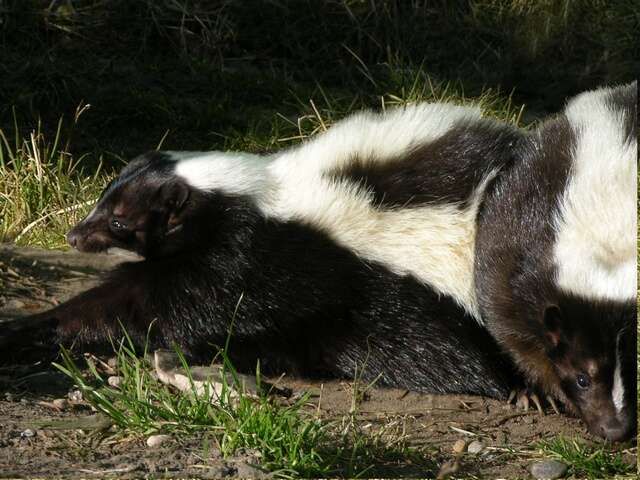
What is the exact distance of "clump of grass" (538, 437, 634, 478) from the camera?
5.00 meters

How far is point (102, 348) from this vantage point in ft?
20.2

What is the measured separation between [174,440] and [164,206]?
5.60 feet

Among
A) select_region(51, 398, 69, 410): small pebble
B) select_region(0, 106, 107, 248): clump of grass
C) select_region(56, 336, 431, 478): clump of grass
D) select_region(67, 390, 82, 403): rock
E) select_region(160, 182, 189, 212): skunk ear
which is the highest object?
select_region(160, 182, 189, 212): skunk ear

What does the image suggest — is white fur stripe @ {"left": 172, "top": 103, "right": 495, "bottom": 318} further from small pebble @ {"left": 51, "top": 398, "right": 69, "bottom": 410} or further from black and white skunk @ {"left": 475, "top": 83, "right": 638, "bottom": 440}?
small pebble @ {"left": 51, "top": 398, "right": 69, "bottom": 410}

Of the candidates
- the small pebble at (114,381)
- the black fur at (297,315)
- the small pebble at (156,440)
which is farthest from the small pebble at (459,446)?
the small pebble at (114,381)

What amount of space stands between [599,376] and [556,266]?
0.52 metres

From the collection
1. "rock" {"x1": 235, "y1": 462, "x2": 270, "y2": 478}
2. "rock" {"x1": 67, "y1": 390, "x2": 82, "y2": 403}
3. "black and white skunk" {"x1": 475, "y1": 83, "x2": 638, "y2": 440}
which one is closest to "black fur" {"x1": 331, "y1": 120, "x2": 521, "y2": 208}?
"black and white skunk" {"x1": 475, "y1": 83, "x2": 638, "y2": 440}

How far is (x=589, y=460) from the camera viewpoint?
5.00m

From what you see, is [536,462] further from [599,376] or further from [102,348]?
[102,348]

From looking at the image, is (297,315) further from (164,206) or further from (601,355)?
(601,355)

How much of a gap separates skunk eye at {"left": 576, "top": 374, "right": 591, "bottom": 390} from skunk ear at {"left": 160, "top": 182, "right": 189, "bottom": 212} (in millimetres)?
2187

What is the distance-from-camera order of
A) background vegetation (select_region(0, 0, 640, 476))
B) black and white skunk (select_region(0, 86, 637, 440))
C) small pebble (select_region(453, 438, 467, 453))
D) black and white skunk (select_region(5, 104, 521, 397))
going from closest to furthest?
small pebble (select_region(453, 438, 467, 453))
black and white skunk (select_region(0, 86, 637, 440))
black and white skunk (select_region(5, 104, 521, 397))
background vegetation (select_region(0, 0, 640, 476))

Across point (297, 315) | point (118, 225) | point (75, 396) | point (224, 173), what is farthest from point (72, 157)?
point (75, 396)

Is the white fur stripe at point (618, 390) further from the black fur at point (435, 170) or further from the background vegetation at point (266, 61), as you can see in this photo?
the background vegetation at point (266, 61)
